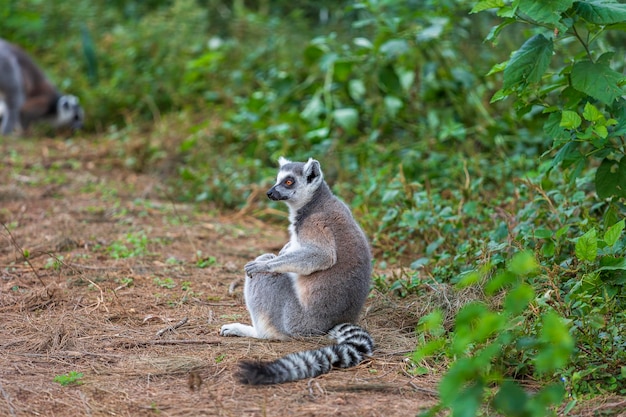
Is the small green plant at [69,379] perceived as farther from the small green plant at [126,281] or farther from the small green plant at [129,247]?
the small green plant at [129,247]

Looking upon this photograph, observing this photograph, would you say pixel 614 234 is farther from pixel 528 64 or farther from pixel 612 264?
pixel 528 64

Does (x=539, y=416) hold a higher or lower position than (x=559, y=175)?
higher

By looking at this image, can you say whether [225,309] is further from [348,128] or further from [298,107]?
[298,107]

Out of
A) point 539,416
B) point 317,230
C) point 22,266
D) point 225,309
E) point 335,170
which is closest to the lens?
point 539,416

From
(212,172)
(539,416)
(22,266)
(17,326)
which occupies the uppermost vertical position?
(539,416)

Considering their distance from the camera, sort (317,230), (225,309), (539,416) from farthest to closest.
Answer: (225,309), (317,230), (539,416)

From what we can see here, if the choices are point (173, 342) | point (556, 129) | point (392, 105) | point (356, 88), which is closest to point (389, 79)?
point (392, 105)

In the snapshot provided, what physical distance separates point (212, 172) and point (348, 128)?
1.74 metres

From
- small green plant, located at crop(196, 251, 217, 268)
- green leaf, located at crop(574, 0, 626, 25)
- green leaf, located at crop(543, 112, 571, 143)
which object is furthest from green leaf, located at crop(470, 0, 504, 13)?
small green plant, located at crop(196, 251, 217, 268)

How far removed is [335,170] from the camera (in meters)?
8.65

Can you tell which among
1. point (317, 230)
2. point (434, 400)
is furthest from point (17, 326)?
point (434, 400)

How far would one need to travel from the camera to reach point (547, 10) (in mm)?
4168

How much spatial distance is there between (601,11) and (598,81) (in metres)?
0.40

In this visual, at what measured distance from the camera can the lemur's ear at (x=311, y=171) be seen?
5090 millimetres
